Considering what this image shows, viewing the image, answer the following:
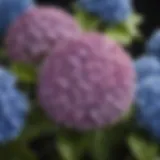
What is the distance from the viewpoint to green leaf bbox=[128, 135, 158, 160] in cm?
52

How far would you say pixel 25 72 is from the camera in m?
0.54

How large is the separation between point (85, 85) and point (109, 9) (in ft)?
0.65

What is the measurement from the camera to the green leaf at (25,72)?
0.54m

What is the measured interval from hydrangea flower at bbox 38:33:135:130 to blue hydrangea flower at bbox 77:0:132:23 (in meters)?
0.16

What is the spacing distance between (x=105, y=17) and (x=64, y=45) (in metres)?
0.17

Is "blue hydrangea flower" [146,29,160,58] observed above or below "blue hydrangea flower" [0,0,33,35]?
above

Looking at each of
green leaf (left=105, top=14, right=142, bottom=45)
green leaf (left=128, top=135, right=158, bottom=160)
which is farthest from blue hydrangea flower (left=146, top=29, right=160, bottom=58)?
green leaf (left=128, top=135, right=158, bottom=160)

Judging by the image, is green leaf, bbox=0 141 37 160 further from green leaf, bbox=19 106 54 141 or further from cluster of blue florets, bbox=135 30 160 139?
cluster of blue florets, bbox=135 30 160 139

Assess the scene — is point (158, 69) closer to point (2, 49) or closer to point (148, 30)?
point (2, 49)

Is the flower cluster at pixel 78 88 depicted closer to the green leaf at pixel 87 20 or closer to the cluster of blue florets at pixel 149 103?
the cluster of blue florets at pixel 149 103

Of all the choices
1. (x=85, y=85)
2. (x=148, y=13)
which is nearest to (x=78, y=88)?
(x=85, y=85)

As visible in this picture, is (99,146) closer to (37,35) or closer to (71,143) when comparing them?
(71,143)

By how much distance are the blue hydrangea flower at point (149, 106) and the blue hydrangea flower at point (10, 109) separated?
0.37 ft

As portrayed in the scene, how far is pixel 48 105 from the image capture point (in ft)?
1.66
